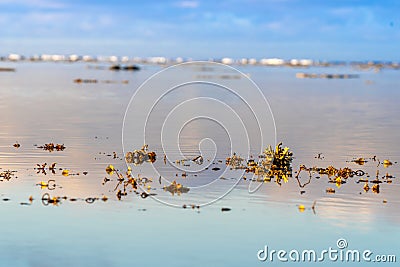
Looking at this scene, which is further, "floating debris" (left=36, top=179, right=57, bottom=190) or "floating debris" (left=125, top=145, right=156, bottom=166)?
→ "floating debris" (left=125, top=145, right=156, bottom=166)

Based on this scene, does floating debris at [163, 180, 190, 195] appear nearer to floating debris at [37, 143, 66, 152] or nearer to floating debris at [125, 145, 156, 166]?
floating debris at [125, 145, 156, 166]

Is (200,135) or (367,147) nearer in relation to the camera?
(367,147)

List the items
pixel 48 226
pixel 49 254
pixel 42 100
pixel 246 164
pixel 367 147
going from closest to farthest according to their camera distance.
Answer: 1. pixel 49 254
2. pixel 48 226
3. pixel 246 164
4. pixel 367 147
5. pixel 42 100

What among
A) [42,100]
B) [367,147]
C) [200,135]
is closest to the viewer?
[367,147]

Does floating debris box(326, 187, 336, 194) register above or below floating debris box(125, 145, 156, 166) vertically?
below

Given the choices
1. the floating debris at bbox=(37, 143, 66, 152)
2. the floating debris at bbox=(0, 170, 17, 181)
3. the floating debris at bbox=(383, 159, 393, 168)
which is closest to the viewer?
the floating debris at bbox=(0, 170, 17, 181)

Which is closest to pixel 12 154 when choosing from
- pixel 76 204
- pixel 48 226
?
pixel 76 204

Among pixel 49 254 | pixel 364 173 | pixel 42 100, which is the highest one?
pixel 42 100

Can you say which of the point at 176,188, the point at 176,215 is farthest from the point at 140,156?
the point at 176,215

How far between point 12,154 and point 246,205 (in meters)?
11.6

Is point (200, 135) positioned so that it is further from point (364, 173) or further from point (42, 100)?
point (42, 100)

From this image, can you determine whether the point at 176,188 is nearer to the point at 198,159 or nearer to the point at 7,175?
the point at 7,175

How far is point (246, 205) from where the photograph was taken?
21203mm

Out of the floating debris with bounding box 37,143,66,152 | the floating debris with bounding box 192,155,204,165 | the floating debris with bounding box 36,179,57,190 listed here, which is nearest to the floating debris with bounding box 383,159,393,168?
the floating debris with bounding box 192,155,204,165
